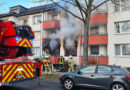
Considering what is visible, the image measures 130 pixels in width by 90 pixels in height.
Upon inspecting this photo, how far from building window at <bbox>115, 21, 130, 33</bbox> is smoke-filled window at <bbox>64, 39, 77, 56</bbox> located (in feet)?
17.1

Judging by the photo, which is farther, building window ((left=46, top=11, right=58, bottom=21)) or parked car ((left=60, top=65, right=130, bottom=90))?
building window ((left=46, top=11, right=58, bottom=21))

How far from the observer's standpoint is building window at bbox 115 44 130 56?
16422mm

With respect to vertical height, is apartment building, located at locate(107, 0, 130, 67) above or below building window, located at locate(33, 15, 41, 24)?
below

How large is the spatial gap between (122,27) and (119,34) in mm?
885

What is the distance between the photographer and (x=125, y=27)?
16.8 meters

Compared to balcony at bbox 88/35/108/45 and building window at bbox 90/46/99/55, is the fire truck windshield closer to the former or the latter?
balcony at bbox 88/35/108/45

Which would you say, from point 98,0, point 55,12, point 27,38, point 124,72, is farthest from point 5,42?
point 55,12

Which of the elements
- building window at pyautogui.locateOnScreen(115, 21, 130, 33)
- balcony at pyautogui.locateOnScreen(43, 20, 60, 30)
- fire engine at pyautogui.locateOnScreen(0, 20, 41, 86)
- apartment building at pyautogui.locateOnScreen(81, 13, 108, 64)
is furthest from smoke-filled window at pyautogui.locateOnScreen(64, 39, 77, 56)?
fire engine at pyautogui.locateOnScreen(0, 20, 41, 86)

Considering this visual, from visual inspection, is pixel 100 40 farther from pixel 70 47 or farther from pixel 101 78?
pixel 101 78

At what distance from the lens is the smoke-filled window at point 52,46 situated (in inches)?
815

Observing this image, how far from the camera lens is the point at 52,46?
68.8 feet

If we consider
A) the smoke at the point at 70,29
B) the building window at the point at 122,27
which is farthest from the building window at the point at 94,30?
A: the building window at the point at 122,27

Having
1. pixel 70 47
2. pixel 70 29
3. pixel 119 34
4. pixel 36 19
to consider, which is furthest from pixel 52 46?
pixel 119 34

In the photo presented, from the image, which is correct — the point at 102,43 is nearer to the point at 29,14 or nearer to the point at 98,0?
the point at 98,0
